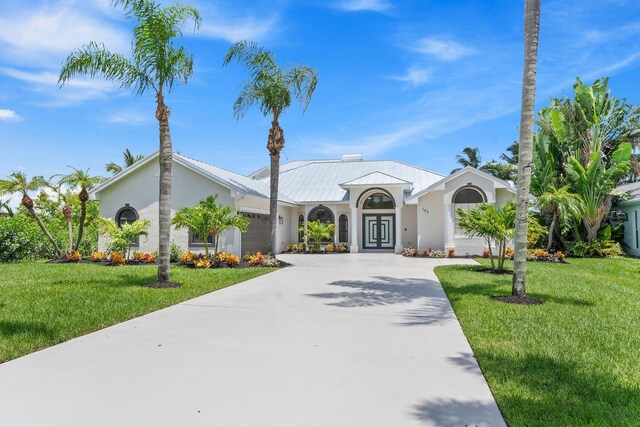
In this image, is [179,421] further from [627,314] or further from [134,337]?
[627,314]

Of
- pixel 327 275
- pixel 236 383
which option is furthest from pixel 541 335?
pixel 327 275

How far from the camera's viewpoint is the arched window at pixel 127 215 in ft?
63.2

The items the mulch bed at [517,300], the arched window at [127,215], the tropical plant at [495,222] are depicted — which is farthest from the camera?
the arched window at [127,215]

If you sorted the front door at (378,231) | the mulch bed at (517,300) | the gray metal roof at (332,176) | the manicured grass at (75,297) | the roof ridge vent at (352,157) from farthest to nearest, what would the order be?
the roof ridge vent at (352,157)
the gray metal roof at (332,176)
the front door at (378,231)
the mulch bed at (517,300)
the manicured grass at (75,297)

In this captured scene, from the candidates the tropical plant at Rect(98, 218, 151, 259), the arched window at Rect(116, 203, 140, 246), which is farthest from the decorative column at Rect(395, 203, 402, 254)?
the arched window at Rect(116, 203, 140, 246)

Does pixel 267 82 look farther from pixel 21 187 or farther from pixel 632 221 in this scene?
pixel 632 221

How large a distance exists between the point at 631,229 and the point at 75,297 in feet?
82.5

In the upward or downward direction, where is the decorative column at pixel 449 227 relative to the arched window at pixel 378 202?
downward

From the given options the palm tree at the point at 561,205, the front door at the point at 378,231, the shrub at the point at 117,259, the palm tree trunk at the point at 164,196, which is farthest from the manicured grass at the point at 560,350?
the front door at the point at 378,231

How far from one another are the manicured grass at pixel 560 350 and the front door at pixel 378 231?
14.0 meters

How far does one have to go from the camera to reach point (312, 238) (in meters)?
25.1

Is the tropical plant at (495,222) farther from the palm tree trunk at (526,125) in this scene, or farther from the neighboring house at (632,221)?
the neighboring house at (632,221)

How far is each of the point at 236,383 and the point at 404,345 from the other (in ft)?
8.02

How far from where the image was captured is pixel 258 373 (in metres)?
4.50
